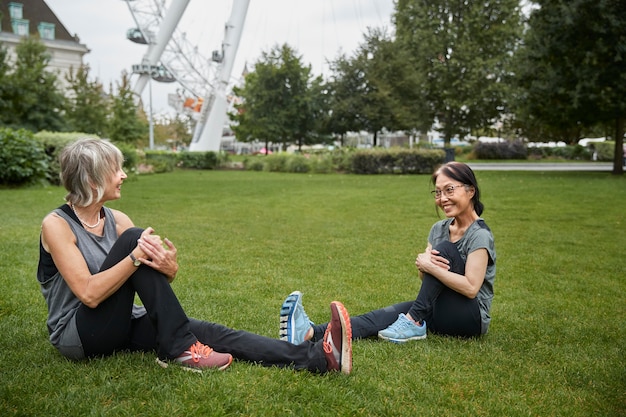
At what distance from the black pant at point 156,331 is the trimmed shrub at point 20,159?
13745mm

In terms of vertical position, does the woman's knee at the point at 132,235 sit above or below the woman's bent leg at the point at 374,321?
above

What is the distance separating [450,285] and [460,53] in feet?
110

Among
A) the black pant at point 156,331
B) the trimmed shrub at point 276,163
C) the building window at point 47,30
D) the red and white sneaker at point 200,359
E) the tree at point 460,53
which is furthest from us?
the building window at point 47,30

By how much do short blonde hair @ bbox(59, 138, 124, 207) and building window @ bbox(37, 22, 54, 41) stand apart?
5921 cm

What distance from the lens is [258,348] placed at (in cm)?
313

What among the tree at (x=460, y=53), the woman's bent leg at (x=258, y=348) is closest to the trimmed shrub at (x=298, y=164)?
the tree at (x=460, y=53)

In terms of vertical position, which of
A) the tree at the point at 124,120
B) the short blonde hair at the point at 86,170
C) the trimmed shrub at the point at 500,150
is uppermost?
the tree at the point at 124,120

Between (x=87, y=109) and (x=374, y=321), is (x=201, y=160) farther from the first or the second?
(x=374, y=321)

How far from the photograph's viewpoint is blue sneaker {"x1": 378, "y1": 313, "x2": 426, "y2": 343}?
364 cm

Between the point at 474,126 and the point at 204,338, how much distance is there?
114 feet

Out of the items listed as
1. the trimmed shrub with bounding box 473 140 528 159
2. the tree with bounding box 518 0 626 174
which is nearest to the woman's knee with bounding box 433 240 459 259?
the tree with bounding box 518 0 626 174

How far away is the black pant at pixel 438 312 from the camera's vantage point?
3.58 m

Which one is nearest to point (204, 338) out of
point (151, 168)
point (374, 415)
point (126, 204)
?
point (374, 415)

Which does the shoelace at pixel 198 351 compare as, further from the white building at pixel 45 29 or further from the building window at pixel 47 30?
the building window at pixel 47 30
